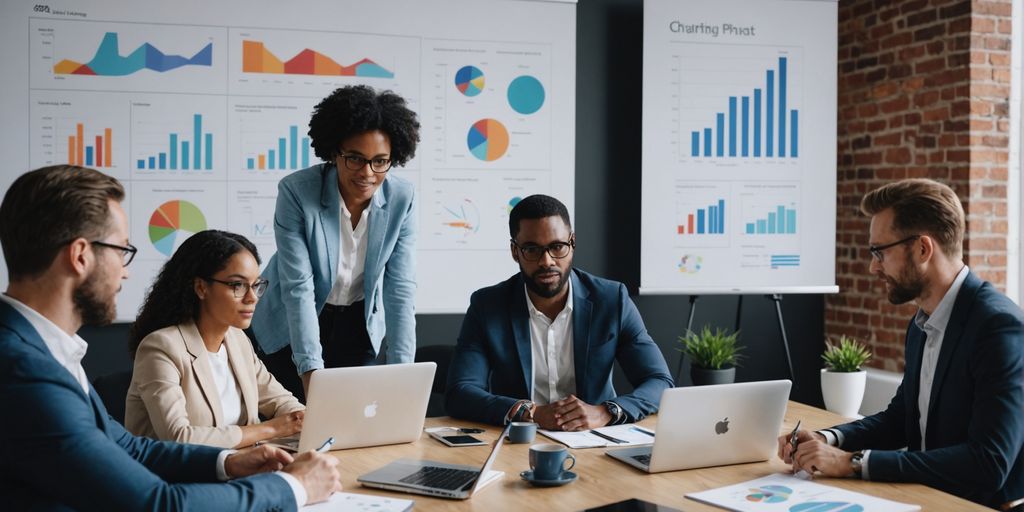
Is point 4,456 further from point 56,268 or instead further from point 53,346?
point 56,268

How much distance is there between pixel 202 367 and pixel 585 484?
1082 mm

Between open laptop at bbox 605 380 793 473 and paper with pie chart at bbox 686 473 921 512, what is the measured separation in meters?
0.14

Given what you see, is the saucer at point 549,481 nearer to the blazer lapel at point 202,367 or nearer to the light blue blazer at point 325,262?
the blazer lapel at point 202,367

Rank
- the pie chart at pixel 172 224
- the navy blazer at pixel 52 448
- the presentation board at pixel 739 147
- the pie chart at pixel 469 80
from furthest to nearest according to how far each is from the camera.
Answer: the presentation board at pixel 739 147
the pie chart at pixel 469 80
the pie chart at pixel 172 224
the navy blazer at pixel 52 448

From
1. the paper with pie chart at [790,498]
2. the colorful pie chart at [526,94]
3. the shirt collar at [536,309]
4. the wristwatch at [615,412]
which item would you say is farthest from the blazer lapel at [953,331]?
the colorful pie chart at [526,94]

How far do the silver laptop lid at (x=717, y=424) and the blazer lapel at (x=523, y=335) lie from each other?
88cm

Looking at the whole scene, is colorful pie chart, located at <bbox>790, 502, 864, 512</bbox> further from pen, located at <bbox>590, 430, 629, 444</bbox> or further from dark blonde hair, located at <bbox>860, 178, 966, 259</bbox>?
dark blonde hair, located at <bbox>860, 178, 966, 259</bbox>

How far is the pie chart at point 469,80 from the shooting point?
15.6ft

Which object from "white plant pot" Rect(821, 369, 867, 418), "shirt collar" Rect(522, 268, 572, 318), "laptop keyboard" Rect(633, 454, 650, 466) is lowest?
"white plant pot" Rect(821, 369, 867, 418)

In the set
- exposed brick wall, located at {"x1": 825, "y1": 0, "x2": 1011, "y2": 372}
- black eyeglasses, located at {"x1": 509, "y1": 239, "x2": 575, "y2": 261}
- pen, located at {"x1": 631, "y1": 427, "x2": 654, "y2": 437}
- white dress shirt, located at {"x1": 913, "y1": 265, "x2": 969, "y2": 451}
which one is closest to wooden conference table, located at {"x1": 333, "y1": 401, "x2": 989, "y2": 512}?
pen, located at {"x1": 631, "y1": 427, "x2": 654, "y2": 437}

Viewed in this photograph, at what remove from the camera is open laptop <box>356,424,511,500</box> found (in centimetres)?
194

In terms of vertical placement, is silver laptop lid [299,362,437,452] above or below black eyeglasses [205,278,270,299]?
below

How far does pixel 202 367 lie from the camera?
2.50 meters

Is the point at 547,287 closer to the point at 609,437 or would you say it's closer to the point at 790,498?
the point at 609,437
